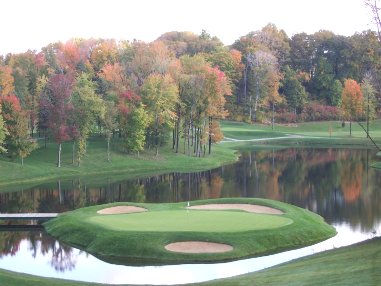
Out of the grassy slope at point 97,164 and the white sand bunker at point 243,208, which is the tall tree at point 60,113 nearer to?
the grassy slope at point 97,164

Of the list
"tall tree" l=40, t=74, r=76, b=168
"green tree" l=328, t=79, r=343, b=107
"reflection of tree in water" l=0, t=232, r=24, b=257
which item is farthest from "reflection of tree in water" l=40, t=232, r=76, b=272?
"green tree" l=328, t=79, r=343, b=107

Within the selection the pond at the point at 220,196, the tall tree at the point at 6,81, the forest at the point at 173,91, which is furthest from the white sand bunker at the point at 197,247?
the tall tree at the point at 6,81

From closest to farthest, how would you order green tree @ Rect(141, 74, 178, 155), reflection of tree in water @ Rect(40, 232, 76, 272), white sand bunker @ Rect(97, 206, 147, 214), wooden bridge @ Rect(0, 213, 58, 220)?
1. reflection of tree in water @ Rect(40, 232, 76, 272)
2. wooden bridge @ Rect(0, 213, 58, 220)
3. white sand bunker @ Rect(97, 206, 147, 214)
4. green tree @ Rect(141, 74, 178, 155)

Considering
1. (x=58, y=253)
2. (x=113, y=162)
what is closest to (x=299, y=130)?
(x=113, y=162)

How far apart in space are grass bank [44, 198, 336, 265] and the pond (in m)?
0.83

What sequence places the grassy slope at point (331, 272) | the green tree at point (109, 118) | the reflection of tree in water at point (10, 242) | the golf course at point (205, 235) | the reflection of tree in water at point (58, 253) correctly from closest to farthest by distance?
the grassy slope at point (331, 272) < the golf course at point (205, 235) < the reflection of tree in water at point (58, 253) < the reflection of tree in water at point (10, 242) < the green tree at point (109, 118)

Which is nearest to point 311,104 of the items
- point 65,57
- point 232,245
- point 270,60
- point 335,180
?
point 270,60

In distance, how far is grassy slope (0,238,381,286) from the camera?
19303 mm

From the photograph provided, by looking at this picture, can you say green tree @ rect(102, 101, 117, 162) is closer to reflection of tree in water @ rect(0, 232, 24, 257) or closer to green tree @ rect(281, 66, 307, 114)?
reflection of tree in water @ rect(0, 232, 24, 257)

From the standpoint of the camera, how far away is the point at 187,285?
23.5 meters

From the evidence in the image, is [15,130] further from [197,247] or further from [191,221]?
[197,247]

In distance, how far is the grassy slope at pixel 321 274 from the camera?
19303 mm

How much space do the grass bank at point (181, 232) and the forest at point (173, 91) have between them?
33.7 ft

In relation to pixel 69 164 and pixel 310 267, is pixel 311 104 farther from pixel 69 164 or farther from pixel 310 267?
pixel 310 267
